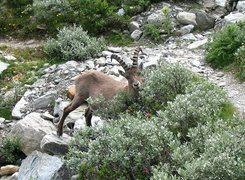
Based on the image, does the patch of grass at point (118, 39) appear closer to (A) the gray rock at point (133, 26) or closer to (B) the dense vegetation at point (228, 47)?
(A) the gray rock at point (133, 26)

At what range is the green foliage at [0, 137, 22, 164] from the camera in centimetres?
1302

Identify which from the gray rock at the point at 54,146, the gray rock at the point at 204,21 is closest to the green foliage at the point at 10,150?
the gray rock at the point at 54,146

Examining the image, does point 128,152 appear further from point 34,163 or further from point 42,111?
point 42,111

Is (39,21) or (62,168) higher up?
(62,168)

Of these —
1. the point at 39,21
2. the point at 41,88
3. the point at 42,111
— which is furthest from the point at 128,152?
the point at 39,21

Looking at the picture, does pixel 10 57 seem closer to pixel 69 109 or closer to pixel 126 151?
pixel 69 109

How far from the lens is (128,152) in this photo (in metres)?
8.85

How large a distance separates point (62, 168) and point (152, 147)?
263 cm

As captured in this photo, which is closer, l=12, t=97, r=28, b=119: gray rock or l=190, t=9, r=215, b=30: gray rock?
l=12, t=97, r=28, b=119: gray rock

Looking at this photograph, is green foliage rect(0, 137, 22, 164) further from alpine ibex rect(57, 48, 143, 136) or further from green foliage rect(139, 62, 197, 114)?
green foliage rect(139, 62, 197, 114)

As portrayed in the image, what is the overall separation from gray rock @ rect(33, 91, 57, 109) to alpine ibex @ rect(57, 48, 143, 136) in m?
2.15

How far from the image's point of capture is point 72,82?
51.0 ft

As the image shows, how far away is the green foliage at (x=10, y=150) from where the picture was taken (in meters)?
13.0

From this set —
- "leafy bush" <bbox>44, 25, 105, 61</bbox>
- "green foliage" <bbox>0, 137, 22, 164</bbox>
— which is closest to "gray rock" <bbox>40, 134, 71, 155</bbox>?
"green foliage" <bbox>0, 137, 22, 164</bbox>
